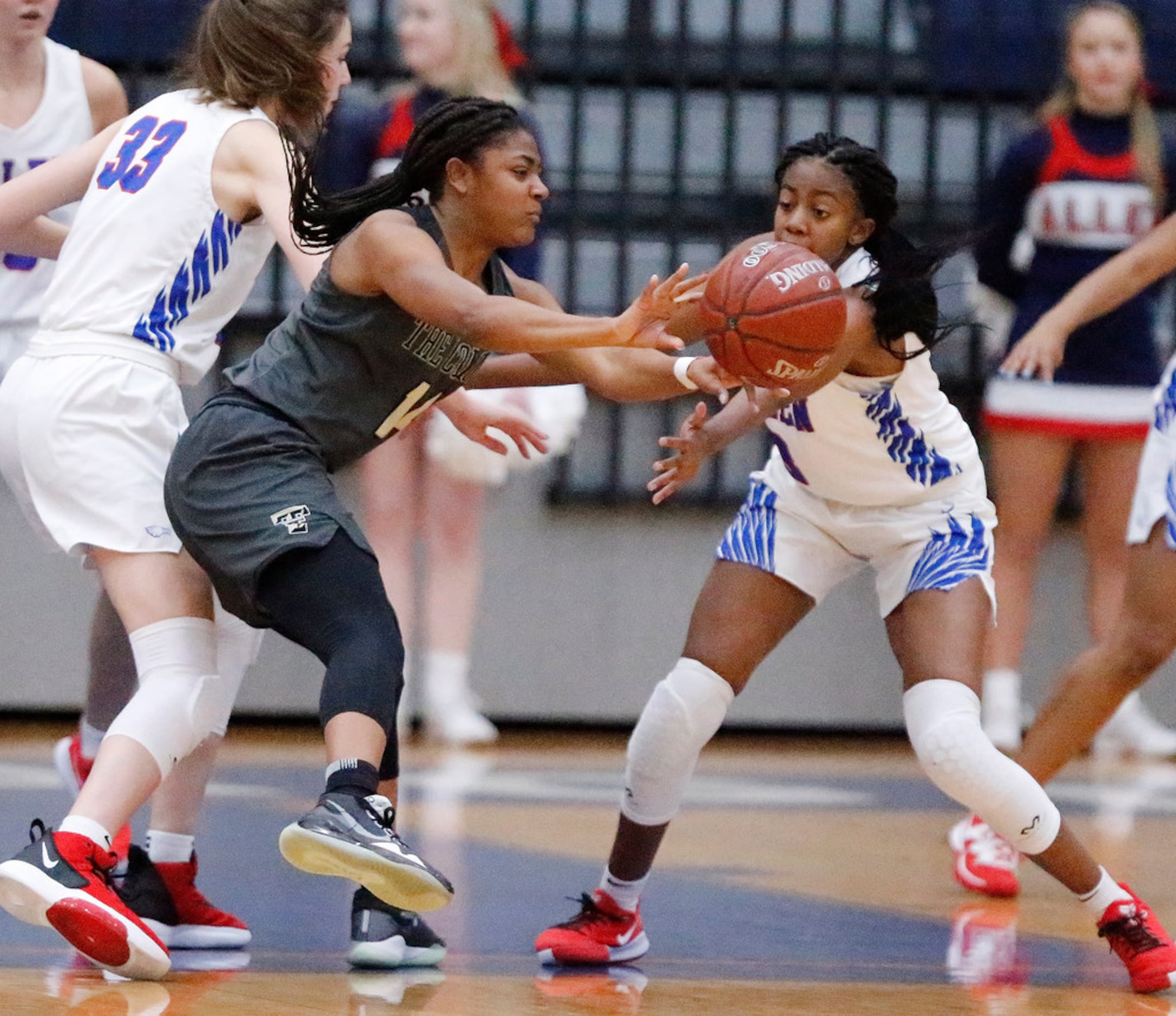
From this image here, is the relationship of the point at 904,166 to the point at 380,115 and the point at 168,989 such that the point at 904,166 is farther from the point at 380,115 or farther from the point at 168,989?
the point at 168,989

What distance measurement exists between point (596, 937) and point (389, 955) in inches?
17.3

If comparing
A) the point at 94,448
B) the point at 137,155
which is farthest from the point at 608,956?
the point at 137,155

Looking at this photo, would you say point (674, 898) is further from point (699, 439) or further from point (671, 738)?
→ point (699, 439)

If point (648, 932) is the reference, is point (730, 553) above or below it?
above

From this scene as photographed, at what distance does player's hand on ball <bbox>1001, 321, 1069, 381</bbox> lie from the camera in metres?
5.50

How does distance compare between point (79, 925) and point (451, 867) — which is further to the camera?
point (451, 867)

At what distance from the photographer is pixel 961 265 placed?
8.07 m

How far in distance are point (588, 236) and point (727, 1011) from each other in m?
4.87

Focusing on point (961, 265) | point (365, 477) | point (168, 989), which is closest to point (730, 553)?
point (168, 989)

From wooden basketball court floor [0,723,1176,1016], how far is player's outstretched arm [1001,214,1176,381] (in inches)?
51.1

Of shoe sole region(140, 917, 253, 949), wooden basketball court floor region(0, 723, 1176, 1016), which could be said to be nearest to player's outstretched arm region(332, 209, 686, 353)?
wooden basketball court floor region(0, 723, 1176, 1016)

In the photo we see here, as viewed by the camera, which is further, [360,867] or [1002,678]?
[1002,678]

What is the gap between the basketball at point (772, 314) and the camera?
3.72 meters

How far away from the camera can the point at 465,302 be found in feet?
11.8
